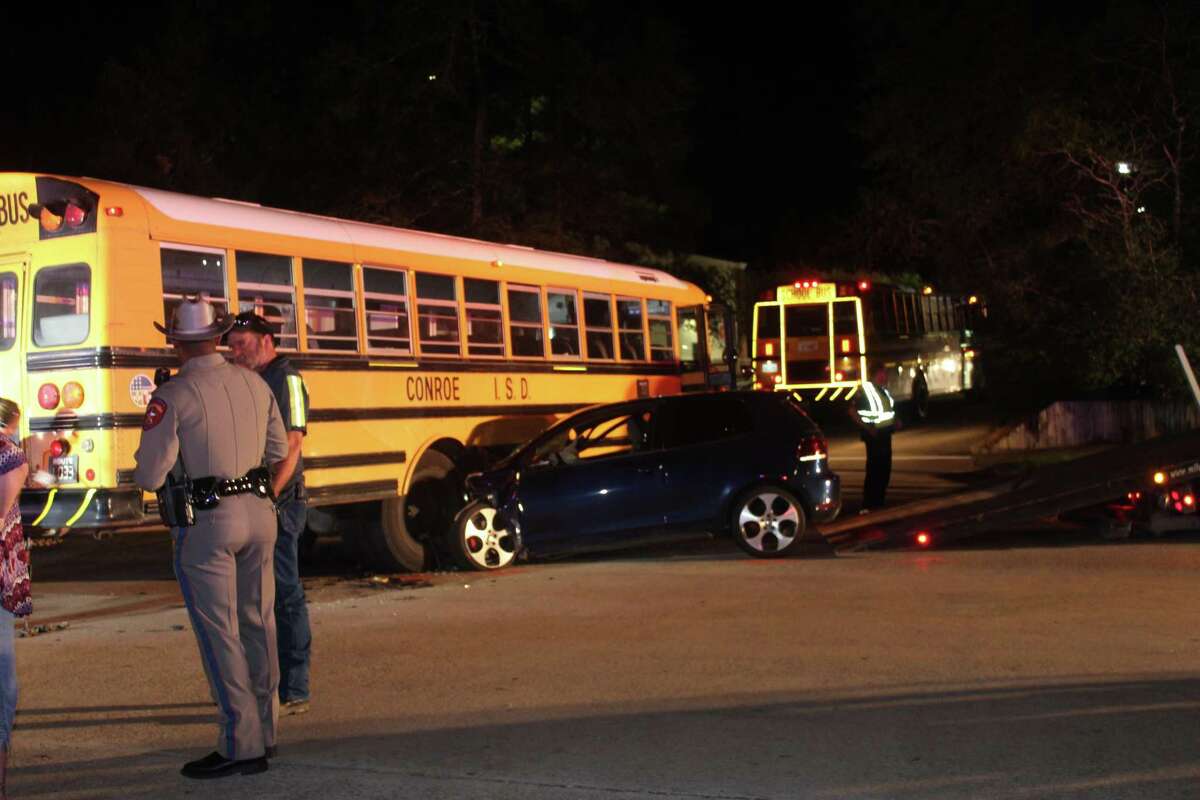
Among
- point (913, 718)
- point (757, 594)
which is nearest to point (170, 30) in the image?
point (757, 594)

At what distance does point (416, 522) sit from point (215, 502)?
834cm

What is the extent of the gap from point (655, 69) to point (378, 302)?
2001cm

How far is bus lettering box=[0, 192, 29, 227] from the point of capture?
460 inches

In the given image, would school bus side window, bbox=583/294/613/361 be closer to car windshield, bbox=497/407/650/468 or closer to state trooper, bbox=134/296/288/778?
car windshield, bbox=497/407/650/468

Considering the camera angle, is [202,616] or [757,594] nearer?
[202,616]

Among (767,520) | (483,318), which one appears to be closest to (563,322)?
(483,318)

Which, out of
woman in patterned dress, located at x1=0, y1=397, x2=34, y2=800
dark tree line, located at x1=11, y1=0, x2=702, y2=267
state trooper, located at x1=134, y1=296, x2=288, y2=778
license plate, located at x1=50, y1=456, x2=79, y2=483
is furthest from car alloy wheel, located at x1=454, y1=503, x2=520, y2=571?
dark tree line, located at x1=11, y1=0, x2=702, y2=267

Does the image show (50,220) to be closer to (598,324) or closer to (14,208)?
(14,208)

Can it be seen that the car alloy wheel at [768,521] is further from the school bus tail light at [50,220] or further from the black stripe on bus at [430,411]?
the school bus tail light at [50,220]

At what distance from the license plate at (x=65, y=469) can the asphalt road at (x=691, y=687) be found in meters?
1.08

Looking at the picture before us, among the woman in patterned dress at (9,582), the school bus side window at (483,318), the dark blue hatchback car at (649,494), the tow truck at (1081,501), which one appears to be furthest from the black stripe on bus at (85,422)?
the tow truck at (1081,501)

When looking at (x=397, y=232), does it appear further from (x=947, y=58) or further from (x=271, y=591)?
(x=947, y=58)

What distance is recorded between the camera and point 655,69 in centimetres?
3262

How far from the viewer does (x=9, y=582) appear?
586 cm
